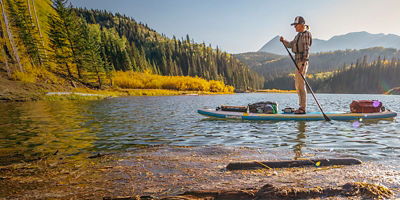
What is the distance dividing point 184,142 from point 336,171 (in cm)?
517

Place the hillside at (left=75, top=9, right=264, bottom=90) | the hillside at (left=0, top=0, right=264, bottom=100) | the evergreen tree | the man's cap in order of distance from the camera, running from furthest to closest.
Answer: the hillside at (left=75, top=9, right=264, bottom=90) < the evergreen tree < the hillside at (left=0, top=0, right=264, bottom=100) < the man's cap

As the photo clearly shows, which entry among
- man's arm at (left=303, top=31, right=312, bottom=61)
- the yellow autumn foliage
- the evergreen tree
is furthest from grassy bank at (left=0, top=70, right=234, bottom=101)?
man's arm at (left=303, top=31, right=312, bottom=61)

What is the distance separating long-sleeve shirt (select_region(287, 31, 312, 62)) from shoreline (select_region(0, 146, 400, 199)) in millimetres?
8182

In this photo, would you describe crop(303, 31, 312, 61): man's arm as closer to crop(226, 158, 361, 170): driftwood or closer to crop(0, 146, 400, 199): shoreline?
crop(0, 146, 400, 199): shoreline

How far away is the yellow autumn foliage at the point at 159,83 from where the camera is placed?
83.4 metres

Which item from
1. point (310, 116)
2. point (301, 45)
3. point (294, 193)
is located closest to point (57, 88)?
point (301, 45)

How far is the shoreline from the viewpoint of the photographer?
361cm

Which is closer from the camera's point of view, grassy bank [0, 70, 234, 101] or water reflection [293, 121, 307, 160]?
water reflection [293, 121, 307, 160]

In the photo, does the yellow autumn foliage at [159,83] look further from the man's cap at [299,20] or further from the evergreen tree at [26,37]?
the man's cap at [299,20]

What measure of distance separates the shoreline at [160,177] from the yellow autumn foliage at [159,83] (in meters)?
79.0

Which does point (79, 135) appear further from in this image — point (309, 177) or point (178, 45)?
point (178, 45)

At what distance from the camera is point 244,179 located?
4129 mm

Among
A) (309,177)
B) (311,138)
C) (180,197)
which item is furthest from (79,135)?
(311,138)

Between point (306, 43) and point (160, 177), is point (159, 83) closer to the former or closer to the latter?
point (306, 43)
